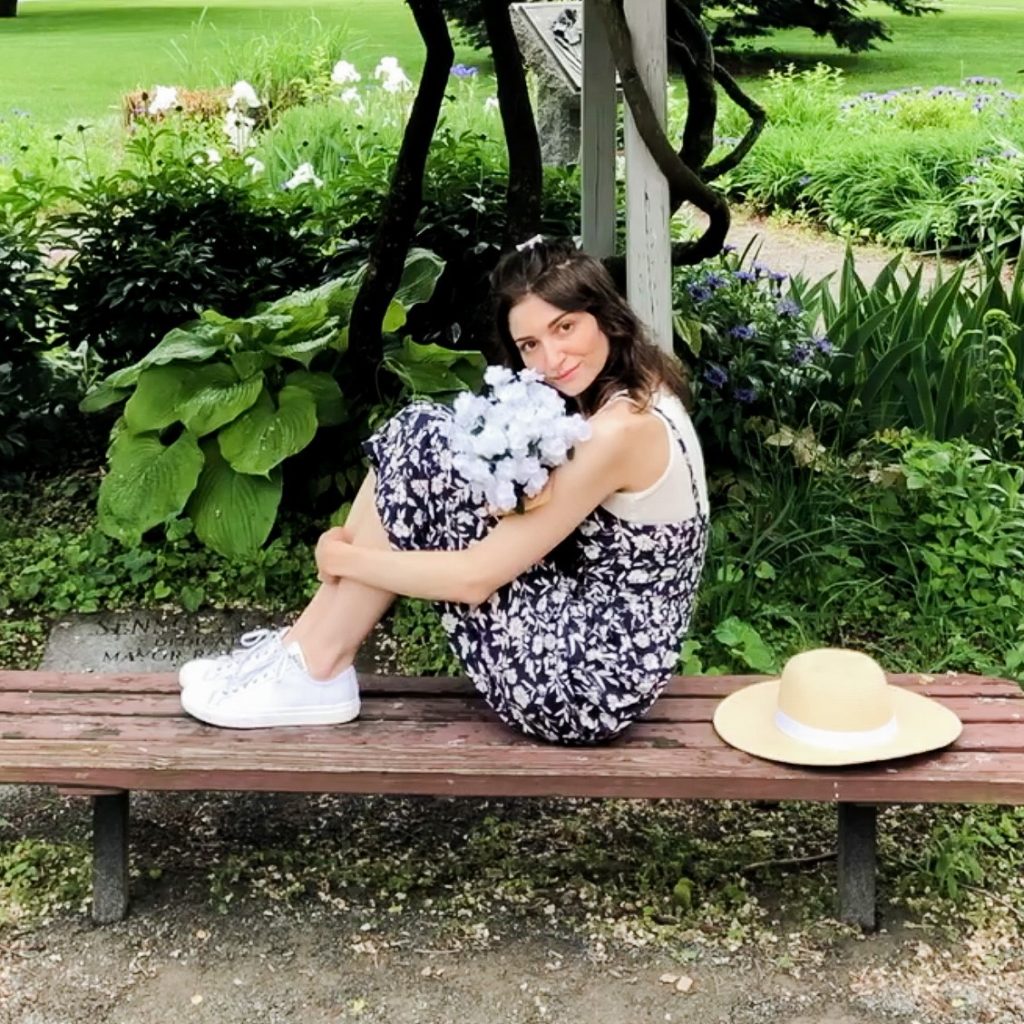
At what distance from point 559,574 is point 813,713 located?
470mm

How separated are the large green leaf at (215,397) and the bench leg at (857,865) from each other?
1941 mm

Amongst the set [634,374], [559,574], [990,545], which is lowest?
[990,545]

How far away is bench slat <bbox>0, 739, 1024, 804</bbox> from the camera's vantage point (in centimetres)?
222

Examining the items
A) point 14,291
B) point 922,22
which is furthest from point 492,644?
point 922,22

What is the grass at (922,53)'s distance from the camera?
14.5m

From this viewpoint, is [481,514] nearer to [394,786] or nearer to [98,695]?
[394,786]

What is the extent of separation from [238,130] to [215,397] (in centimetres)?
465

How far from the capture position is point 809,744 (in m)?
2.29

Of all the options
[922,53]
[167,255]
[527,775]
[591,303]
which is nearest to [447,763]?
[527,775]

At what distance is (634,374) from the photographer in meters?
2.30

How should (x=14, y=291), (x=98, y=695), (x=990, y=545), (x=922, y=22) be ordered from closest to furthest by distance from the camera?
(x=98, y=695), (x=990, y=545), (x=14, y=291), (x=922, y=22)

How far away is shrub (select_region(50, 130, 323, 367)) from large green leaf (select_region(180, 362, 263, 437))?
508mm

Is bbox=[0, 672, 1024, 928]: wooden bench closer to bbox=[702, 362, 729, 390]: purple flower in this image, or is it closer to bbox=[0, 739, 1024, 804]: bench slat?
bbox=[0, 739, 1024, 804]: bench slat

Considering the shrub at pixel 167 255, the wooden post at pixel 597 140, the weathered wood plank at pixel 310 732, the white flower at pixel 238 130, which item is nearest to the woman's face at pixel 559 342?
the weathered wood plank at pixel 310 732
